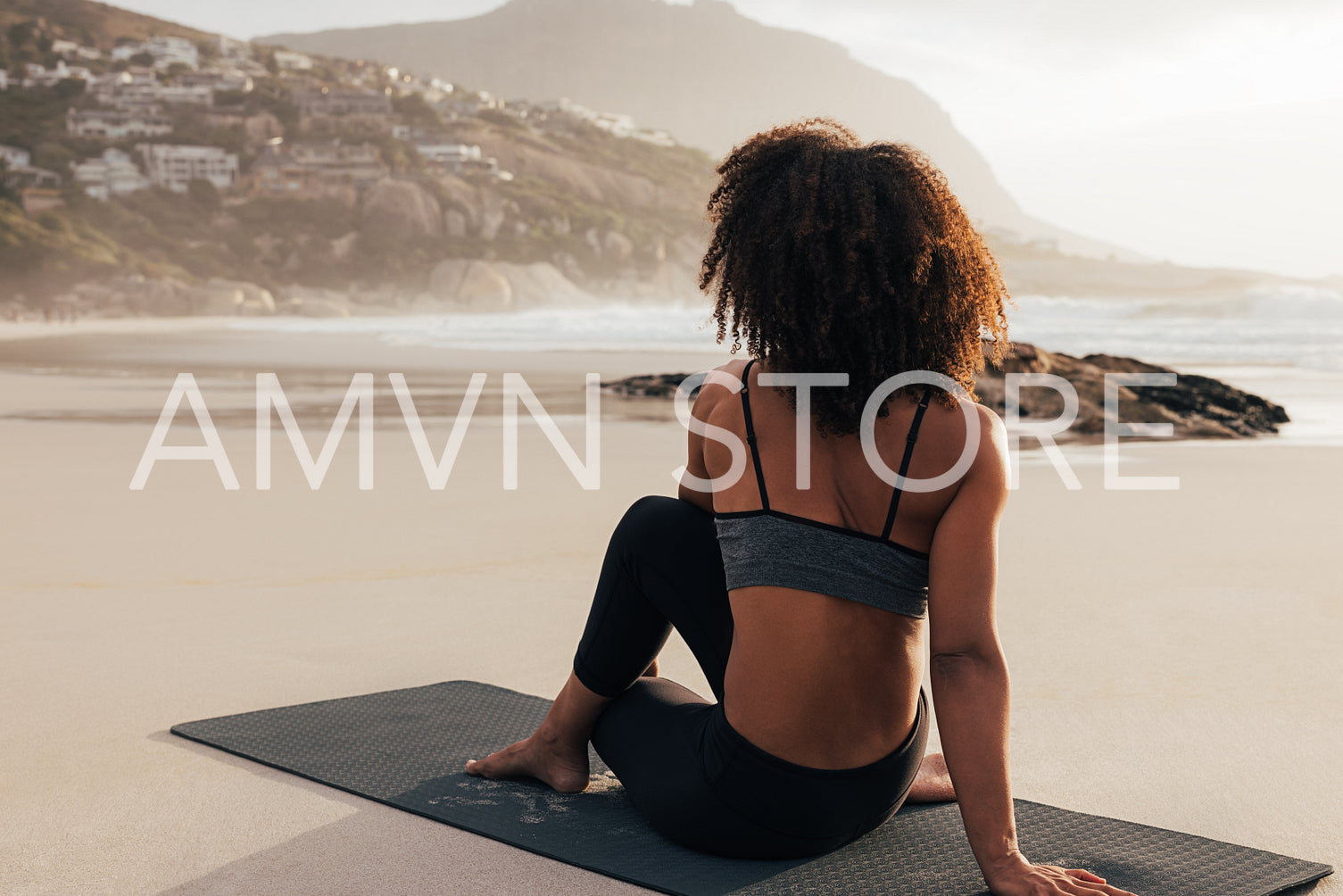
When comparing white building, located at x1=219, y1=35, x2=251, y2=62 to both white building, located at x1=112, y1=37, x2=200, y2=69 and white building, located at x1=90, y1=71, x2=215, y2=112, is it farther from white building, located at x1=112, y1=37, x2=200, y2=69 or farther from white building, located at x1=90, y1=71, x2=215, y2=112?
white building, located at x1=90, y1=71, x2=215, y2=112

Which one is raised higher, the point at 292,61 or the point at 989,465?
the point at 292,61

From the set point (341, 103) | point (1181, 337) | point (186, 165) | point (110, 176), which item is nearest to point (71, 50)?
point (341, 103)

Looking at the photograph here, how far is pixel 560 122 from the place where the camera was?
119m

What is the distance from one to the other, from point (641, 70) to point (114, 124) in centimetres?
11377

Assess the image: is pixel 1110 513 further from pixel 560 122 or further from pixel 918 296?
pixel 560 122

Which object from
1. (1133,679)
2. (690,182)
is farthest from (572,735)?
(690,182)

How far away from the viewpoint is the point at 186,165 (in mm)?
85562

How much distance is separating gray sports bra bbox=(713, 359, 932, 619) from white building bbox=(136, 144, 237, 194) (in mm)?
89069

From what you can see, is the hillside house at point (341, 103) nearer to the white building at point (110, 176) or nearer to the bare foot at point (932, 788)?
the white building at point (110, 176)

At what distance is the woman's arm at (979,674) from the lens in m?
1.65

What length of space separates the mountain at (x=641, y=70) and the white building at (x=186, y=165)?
94.3 metres

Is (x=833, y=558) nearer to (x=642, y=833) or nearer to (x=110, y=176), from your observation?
(x=642, y=833)

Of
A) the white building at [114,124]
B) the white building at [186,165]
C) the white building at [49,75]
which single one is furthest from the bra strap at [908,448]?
the white building at [49,75]

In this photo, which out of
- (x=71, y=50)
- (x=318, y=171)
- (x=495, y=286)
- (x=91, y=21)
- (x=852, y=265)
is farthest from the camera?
(x=91, y=21)
